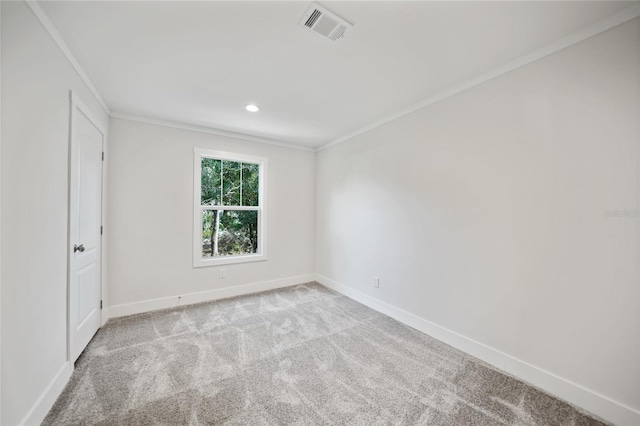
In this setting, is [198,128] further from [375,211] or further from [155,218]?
[375,211]

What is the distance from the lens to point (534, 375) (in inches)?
75.1

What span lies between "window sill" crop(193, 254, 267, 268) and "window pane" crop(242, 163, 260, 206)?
0.83 m

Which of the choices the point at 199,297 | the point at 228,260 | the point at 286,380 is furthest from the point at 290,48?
the point at 199,297

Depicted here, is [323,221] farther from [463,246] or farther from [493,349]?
[493,349]

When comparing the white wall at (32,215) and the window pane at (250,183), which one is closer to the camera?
the white wall at (32,215)

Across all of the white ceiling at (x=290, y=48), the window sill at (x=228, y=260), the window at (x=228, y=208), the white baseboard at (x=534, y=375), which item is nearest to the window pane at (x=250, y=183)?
the window at (x=228, y=208)

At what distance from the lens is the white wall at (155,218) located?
3061 millimetres

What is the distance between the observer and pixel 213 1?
146 cm

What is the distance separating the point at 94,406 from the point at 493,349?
295cm

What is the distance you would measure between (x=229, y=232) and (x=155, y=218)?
3.30 feet

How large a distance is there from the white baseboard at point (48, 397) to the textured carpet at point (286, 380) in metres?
0.05

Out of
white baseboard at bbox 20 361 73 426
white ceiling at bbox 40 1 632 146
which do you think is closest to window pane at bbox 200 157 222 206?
white ceiling at bbox 40 1 632 146

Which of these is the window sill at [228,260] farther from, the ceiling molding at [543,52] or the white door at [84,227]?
the ceiling molding at [543,52]

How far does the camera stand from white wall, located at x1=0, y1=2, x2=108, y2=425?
51.5 inches
